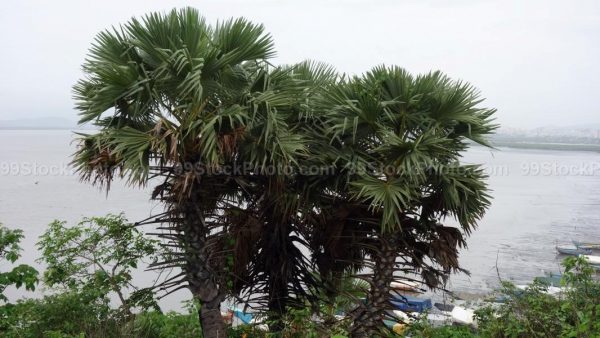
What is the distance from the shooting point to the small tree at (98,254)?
7.19 metres

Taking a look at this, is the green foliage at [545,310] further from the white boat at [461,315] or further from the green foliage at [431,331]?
the white boat at [461,315]

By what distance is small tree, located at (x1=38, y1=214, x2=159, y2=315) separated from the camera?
719cm

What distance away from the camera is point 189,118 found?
19.1 feet

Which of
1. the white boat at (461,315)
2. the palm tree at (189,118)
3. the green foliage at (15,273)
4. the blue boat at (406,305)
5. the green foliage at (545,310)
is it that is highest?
the palm tree at (189,118)

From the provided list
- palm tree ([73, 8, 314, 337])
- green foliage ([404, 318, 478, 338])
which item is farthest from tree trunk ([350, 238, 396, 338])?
palm tree ([73, 8, 314, 337])

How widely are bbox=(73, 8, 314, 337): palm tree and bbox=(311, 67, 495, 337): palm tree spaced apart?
731 mm

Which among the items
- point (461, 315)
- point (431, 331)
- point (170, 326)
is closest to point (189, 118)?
point (170, 326)

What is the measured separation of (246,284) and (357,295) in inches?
63.3

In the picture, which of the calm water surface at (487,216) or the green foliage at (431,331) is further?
the calm water surface at (487,216)

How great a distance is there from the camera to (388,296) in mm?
6836

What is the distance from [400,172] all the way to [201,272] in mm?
2625

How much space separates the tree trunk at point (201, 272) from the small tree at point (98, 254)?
89 centimetres

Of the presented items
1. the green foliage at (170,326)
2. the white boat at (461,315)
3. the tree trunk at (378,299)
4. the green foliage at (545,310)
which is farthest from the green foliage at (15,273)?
the white boat at (461,315)

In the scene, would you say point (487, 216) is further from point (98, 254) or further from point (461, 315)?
point (98, 254)
